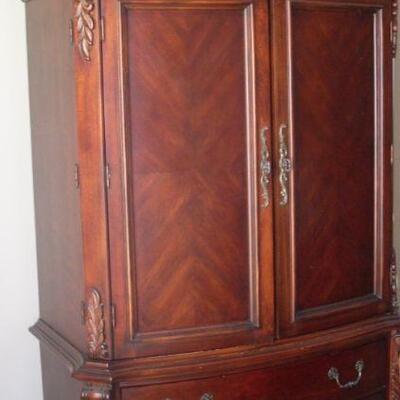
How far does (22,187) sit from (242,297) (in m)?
0.74

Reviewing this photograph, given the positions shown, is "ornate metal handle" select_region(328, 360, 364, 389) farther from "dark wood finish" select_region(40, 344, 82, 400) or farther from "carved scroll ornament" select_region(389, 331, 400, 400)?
"dark wood finish" select_region(40, 344, 82, 400)

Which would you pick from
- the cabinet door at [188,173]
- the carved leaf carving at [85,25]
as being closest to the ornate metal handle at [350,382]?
the cabinet door at [188,173]

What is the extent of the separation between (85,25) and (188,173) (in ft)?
1.31

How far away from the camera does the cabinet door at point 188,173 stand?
156 cm

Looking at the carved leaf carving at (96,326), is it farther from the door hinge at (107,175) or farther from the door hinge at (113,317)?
the door hinge at (107,175)

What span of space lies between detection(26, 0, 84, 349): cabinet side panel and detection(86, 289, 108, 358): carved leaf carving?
6 cm

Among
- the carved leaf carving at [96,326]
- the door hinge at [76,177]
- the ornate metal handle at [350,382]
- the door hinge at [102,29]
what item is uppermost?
the door hinge at [102,29]

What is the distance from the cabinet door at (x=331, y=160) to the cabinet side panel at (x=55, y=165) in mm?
489

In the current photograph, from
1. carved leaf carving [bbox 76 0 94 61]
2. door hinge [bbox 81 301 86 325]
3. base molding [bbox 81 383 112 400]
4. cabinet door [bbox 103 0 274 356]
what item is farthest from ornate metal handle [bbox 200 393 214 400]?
carved leaf carving [bbox 76 0 94 61]

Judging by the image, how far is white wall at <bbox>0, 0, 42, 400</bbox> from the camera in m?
1.98

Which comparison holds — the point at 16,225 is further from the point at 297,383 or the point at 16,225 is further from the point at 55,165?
the point at 297,383


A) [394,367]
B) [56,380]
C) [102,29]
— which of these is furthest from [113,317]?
[394,367]

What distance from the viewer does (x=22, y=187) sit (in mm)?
2023

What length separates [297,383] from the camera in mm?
1787
